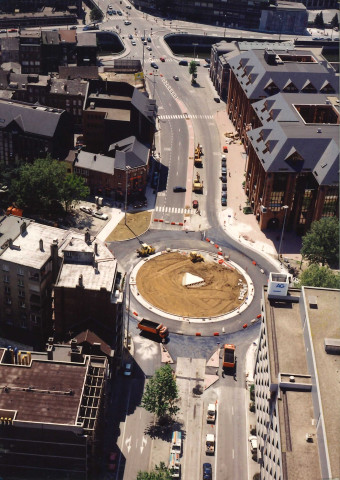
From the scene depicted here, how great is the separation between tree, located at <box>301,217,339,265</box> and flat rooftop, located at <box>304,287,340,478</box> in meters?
49.2

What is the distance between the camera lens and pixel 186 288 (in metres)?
Result: 187

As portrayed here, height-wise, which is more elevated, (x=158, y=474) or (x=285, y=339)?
(x=285, y=339)

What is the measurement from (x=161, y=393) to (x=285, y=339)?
96.6 ft

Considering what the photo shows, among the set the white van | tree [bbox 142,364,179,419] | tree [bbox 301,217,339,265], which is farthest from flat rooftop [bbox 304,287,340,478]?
tree [bbox 301,217,339,265]

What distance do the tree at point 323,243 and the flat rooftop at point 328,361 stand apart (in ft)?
162

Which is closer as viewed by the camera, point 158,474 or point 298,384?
point 298,384

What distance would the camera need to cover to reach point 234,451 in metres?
139

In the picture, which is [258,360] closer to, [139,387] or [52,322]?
[139,387]

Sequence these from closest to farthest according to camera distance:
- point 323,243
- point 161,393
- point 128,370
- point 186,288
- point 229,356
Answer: point 161,393 → point 128,370 → point 229,356 → point 186,288 → point 323,243

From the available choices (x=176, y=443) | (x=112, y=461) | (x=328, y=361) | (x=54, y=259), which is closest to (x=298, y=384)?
(x=328, y=361)

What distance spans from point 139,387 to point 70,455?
32.6 meters

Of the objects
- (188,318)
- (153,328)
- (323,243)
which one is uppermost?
(323,243)

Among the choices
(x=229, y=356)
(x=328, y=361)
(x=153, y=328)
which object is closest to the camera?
(x=328, y=361)

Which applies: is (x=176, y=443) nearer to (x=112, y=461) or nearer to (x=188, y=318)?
(x=112, y=461)
